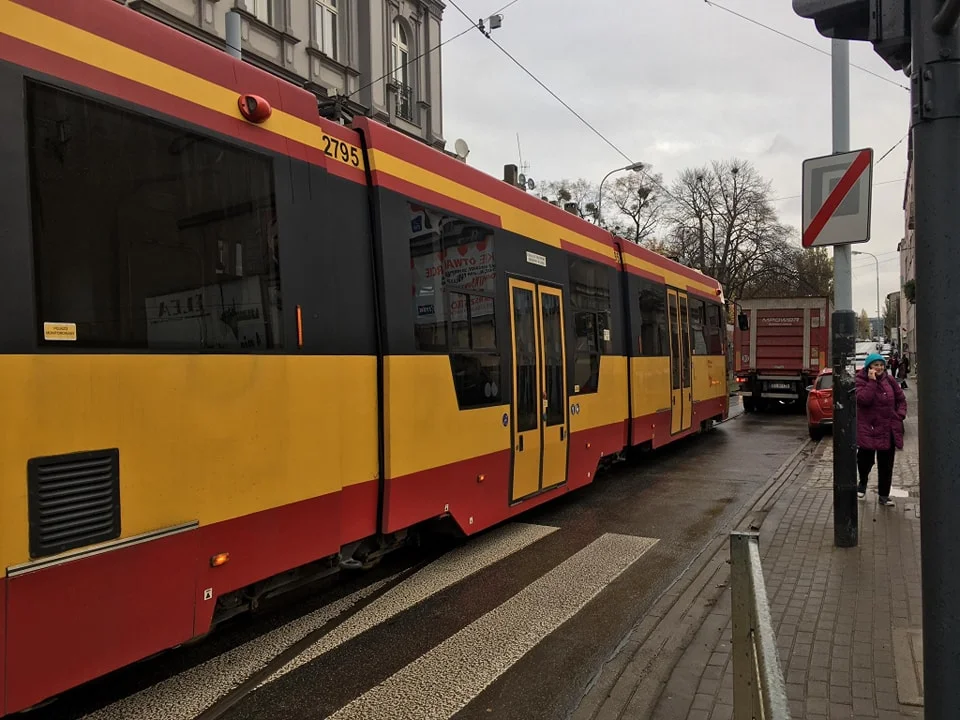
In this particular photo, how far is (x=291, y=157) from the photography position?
13.8 ft

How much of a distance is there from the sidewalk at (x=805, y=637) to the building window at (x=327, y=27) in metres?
15.9

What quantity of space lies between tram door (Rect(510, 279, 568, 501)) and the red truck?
14951 millimetres

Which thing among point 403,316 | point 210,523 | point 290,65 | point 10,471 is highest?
point 290,65

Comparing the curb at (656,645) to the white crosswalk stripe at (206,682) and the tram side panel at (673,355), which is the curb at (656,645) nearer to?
the white crosswalk stripe at (206,682)

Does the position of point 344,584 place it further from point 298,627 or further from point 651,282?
point 651,282

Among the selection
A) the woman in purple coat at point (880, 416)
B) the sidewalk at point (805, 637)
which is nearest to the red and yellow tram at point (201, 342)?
the sidewalk at point (805, 637)

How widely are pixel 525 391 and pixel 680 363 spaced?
6.41 meters

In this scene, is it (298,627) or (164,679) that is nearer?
(164,679)

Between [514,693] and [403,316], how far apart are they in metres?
2.60

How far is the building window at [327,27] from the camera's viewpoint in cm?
1753

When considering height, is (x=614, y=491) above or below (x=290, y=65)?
below

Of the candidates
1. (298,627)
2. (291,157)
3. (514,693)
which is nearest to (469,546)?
(298,627)

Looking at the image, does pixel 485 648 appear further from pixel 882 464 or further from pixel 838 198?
pixel 882 464

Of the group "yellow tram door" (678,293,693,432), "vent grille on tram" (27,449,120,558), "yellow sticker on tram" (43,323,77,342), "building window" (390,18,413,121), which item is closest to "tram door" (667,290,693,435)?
"yellow tram door" (678,293,693,432)
